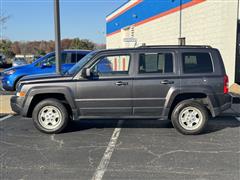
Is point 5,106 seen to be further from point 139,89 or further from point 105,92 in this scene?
point 139,89

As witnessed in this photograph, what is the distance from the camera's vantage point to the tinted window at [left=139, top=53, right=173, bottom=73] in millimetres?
6320

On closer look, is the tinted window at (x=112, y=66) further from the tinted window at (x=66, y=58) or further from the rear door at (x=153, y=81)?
the tinted window at (x=66, y=58)

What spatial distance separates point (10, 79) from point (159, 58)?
7.52 m

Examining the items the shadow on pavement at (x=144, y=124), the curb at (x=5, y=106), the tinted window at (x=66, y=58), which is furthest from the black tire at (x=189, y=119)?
the tinted window at (x=66, y=58)

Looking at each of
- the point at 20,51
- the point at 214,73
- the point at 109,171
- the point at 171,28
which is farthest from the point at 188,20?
the point at 20,51

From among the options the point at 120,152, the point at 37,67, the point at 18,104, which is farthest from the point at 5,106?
the point at 120,152

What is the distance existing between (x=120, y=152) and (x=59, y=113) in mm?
1844

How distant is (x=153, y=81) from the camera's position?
6.24 m

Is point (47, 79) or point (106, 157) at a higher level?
point (47, 79)

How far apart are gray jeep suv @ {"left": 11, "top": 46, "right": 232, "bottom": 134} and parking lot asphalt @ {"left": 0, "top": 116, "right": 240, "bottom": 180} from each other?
42 centimetres

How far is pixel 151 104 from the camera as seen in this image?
6324mm

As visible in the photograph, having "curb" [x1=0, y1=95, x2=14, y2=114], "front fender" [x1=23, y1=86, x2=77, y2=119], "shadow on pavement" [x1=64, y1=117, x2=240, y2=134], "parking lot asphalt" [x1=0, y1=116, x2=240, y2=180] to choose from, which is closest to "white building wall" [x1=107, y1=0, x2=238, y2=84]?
"shadow on pavement" [x1=64, y1=117, x2=240, y2=134]

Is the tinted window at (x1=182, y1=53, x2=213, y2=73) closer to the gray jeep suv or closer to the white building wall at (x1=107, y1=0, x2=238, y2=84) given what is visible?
the gray jeep suv

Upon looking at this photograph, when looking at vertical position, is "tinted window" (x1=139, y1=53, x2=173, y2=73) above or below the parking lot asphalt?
above
